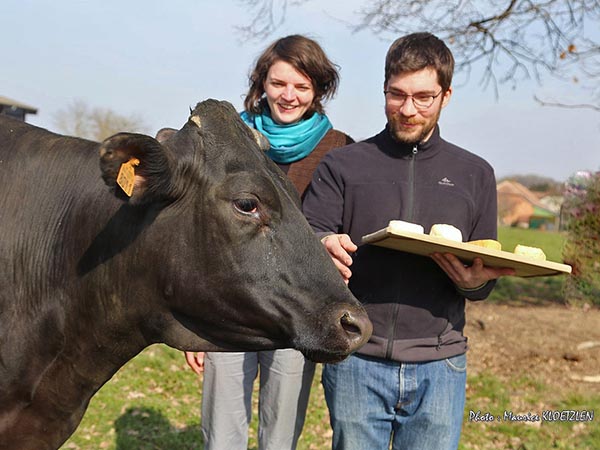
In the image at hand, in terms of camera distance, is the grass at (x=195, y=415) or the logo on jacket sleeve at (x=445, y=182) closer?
the logo on jacket sleeve at (x=445, y=182)

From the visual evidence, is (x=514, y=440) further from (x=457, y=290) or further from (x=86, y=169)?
(x=86, y=169)

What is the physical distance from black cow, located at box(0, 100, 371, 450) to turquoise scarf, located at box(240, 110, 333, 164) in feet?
3.37

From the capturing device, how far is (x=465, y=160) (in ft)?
11.2

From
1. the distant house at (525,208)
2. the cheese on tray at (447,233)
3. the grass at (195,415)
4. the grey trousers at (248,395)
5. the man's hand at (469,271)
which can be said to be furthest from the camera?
the distant house at (525,208)

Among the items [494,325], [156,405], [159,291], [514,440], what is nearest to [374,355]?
[159,291]

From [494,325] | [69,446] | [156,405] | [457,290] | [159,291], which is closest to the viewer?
[159,291]

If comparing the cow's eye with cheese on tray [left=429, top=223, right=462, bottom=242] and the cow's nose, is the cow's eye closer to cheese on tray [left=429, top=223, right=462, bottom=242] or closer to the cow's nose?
the cow's nose

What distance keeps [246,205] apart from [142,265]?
50cm

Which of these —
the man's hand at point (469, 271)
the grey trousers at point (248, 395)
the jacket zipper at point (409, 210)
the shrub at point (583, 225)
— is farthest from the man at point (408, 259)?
the shrub at point (583, 225)

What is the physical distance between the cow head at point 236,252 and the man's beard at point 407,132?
3.10 ft

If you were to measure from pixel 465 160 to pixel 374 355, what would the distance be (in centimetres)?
110

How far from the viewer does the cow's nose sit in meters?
2.41

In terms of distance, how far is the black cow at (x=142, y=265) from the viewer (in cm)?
245

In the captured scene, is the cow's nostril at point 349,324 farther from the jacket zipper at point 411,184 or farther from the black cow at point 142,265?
the jacket zipper at point 411,184
